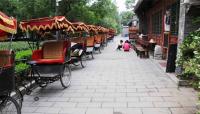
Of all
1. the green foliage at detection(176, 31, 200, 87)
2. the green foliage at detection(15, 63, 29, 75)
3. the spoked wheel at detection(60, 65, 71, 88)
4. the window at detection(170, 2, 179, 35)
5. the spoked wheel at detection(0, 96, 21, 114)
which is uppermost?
the window at detection(170, 2, 179, 35)

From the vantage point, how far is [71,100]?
7.66 m

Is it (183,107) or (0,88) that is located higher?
(0,88)

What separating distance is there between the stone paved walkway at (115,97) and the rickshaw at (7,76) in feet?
3.28

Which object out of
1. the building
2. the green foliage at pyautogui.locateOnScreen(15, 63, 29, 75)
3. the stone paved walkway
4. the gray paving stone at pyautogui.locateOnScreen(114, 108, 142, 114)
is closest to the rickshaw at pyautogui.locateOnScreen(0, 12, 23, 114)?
the stone paved walkway

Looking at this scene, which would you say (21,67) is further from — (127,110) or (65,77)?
(127,110)

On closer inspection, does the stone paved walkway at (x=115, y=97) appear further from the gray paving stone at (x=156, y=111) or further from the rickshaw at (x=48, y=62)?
the rickshaw at (x=48, y=62)

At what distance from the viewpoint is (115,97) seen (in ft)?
25.8

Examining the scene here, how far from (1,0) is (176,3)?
3233cm

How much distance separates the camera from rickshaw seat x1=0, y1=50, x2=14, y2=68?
18.9 ft

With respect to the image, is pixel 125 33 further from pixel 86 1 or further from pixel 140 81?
pixel 140 81

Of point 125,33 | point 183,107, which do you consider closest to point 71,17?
point 183,107

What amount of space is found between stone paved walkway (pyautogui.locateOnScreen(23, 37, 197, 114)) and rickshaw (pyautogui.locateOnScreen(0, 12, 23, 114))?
100 cm

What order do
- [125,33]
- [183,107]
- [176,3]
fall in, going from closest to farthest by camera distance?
[183,107], [176,3], [125,33]

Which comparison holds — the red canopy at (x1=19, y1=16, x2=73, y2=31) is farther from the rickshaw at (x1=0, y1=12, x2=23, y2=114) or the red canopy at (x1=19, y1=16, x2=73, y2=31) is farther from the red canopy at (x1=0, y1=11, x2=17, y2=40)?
the red canopy at (x1=0, y1=11, x2=17, y2=40)
